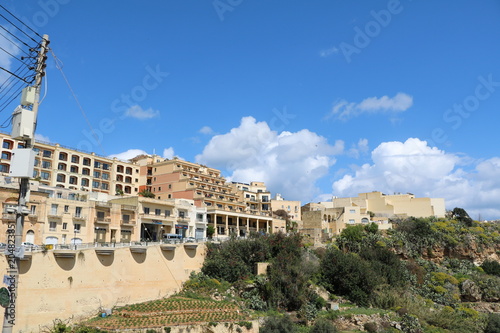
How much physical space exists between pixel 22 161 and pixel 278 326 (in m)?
25.4

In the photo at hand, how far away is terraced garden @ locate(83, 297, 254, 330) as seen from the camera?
33.7 m

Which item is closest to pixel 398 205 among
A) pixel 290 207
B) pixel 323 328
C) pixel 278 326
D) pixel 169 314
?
pixel 290 207

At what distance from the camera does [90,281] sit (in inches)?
1426

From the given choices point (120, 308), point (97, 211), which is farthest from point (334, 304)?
point (97, 211)

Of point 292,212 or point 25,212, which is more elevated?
point 292,212

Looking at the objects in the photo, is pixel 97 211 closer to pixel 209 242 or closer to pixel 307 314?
pixel 209 242

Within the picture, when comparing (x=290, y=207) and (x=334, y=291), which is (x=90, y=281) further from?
(x=290, y=207)

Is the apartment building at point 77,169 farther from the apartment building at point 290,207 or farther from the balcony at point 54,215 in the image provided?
the apartment building at point 290,207

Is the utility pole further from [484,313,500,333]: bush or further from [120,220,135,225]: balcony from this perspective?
[484,313,500,333]: bush

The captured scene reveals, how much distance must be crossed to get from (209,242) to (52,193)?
21.2 m

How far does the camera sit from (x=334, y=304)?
4434cm

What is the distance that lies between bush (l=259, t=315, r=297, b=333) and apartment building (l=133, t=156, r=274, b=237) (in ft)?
106

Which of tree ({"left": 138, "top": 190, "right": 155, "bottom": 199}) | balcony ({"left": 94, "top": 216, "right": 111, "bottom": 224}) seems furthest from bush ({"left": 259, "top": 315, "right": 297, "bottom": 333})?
tree ({"left": 138, "top": 190, "right": 155, "bottom": 199})

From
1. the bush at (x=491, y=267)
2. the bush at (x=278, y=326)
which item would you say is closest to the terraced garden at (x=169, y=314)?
the bush at (x=278, y=326)
